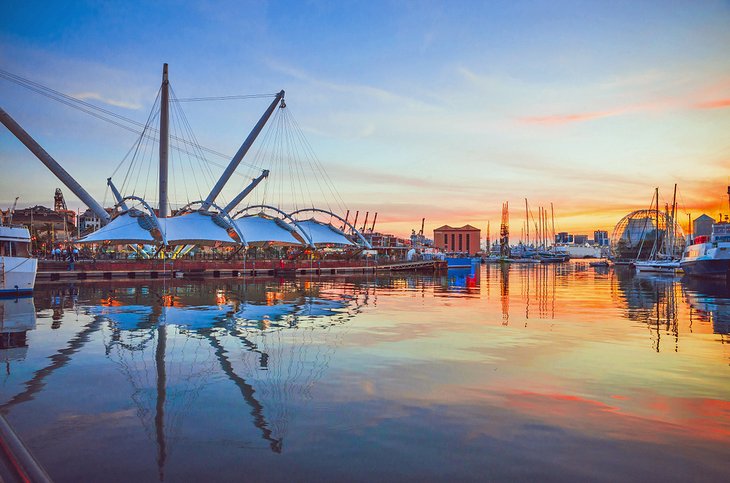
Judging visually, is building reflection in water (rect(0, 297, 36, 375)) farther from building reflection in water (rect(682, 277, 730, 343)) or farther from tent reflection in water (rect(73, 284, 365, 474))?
building reflection in water (rect(682, 277, 730, 343))

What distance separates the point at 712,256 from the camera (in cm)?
6056

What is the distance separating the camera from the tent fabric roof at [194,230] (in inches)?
2756

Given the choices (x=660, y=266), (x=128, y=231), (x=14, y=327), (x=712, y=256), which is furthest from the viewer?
(x=660, y=266)

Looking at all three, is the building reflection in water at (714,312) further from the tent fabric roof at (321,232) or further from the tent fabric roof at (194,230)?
the tent fabric roof at (321,232)

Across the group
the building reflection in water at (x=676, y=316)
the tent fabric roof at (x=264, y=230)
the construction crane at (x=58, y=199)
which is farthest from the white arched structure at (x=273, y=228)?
the construction crane at (x=58, y=199)

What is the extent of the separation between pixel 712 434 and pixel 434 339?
982 cm

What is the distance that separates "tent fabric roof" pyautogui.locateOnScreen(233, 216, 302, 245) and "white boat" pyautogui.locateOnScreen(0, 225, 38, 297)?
145 feet

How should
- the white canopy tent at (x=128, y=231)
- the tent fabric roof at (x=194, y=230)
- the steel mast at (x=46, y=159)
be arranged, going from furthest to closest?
the tent fabric roof at (x=194, y=230), the white canopy tent at (x=128, y=231), the steel mast at (x=46, y=159)

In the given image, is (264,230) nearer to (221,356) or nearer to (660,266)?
(660,266)

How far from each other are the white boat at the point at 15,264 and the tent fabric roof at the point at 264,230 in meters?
44.1

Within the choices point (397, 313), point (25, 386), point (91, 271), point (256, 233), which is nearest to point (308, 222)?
point (256, 233)

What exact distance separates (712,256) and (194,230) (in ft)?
216

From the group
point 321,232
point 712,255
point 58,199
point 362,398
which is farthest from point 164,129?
point 58,199

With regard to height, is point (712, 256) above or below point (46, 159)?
below
